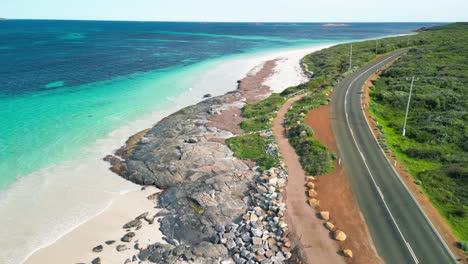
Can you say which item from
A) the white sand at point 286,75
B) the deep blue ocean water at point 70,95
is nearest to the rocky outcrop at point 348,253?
the deep blue ocean water at point 70,95

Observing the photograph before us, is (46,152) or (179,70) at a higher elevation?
(179,70)

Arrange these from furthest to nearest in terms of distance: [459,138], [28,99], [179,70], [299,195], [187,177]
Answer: [179,70], [28,99], [459,138], [187,177], [299,195]

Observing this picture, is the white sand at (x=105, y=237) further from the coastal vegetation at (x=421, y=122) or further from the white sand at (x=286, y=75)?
the white sand at (x=286, y=75)

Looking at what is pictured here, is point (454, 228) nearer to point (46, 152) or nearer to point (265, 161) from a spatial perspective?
point (265, 161)

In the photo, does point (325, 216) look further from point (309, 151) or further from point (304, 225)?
point (309, 151)

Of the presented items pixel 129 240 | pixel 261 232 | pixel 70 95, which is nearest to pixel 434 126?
pixel 261 232

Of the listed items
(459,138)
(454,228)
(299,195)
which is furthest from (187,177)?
(459,138)
